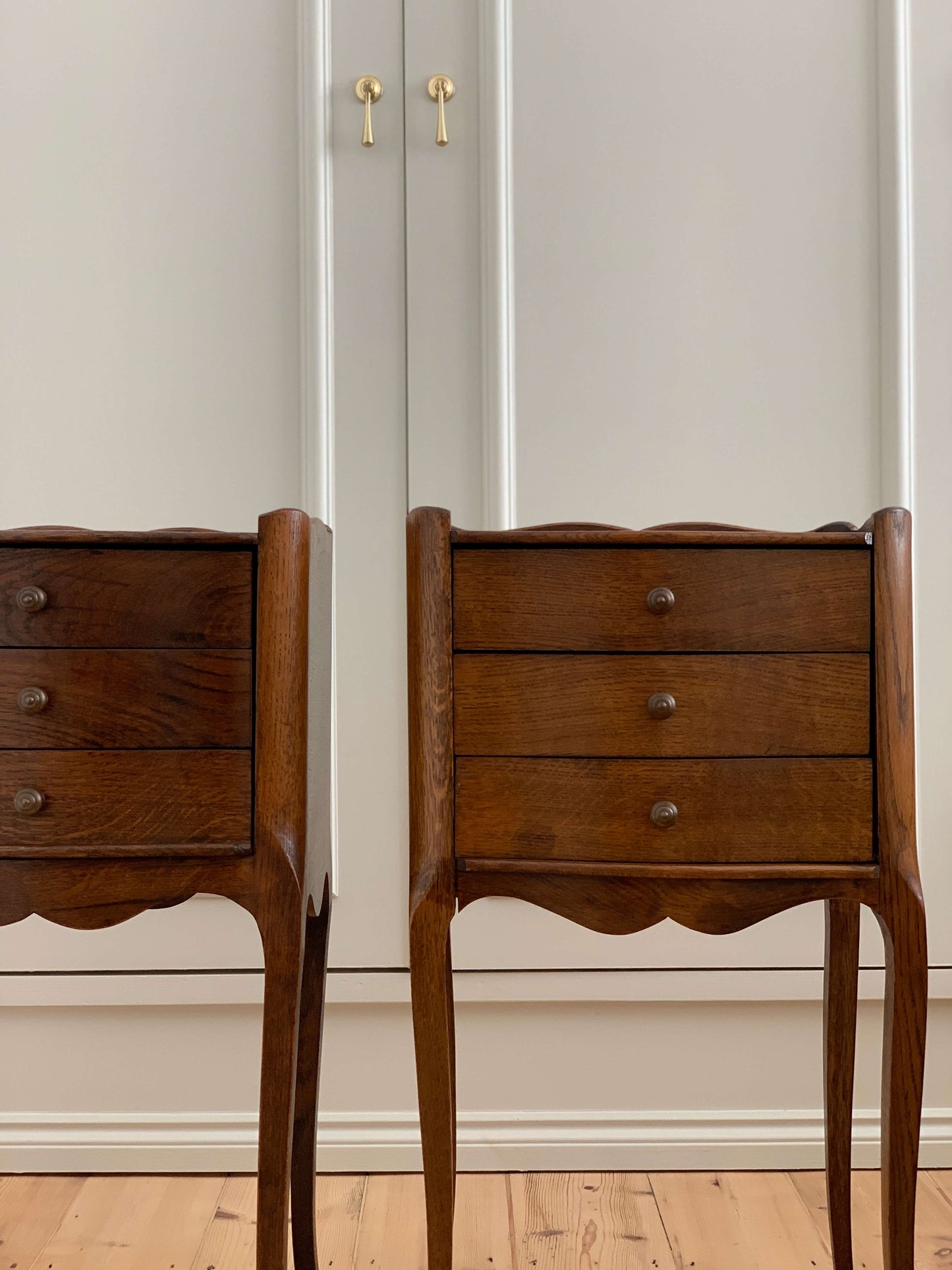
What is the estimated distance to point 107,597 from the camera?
894 mm

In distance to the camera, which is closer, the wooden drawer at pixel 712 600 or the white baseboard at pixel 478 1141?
the wooden drawer at pixel 712 600

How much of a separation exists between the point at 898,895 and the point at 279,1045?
57cm

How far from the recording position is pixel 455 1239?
1238mm

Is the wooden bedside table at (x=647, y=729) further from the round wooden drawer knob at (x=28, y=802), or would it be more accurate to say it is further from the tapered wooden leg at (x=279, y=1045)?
the round wooden drawer knob at (x=28, y=802)

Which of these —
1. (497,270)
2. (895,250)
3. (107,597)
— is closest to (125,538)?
(107,597)

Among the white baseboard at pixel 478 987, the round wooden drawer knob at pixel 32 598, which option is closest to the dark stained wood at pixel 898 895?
the white baseboard at pixel 478 987

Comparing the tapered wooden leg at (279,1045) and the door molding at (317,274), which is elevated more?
the door molding at (317,274)

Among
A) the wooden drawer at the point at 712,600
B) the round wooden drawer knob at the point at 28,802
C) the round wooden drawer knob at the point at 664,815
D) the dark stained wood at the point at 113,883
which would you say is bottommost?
the dark stained wood at the point at 113,883

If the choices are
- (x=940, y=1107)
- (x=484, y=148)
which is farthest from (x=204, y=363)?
(x=940, y=1107)

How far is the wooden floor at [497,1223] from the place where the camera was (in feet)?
3.91

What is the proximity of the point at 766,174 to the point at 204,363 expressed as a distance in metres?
0.86

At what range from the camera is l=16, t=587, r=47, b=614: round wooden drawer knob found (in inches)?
34.8

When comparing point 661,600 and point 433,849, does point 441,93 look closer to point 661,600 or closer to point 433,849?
point 661,600

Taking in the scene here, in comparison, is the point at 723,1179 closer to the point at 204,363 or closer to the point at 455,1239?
the point at 455,1239
